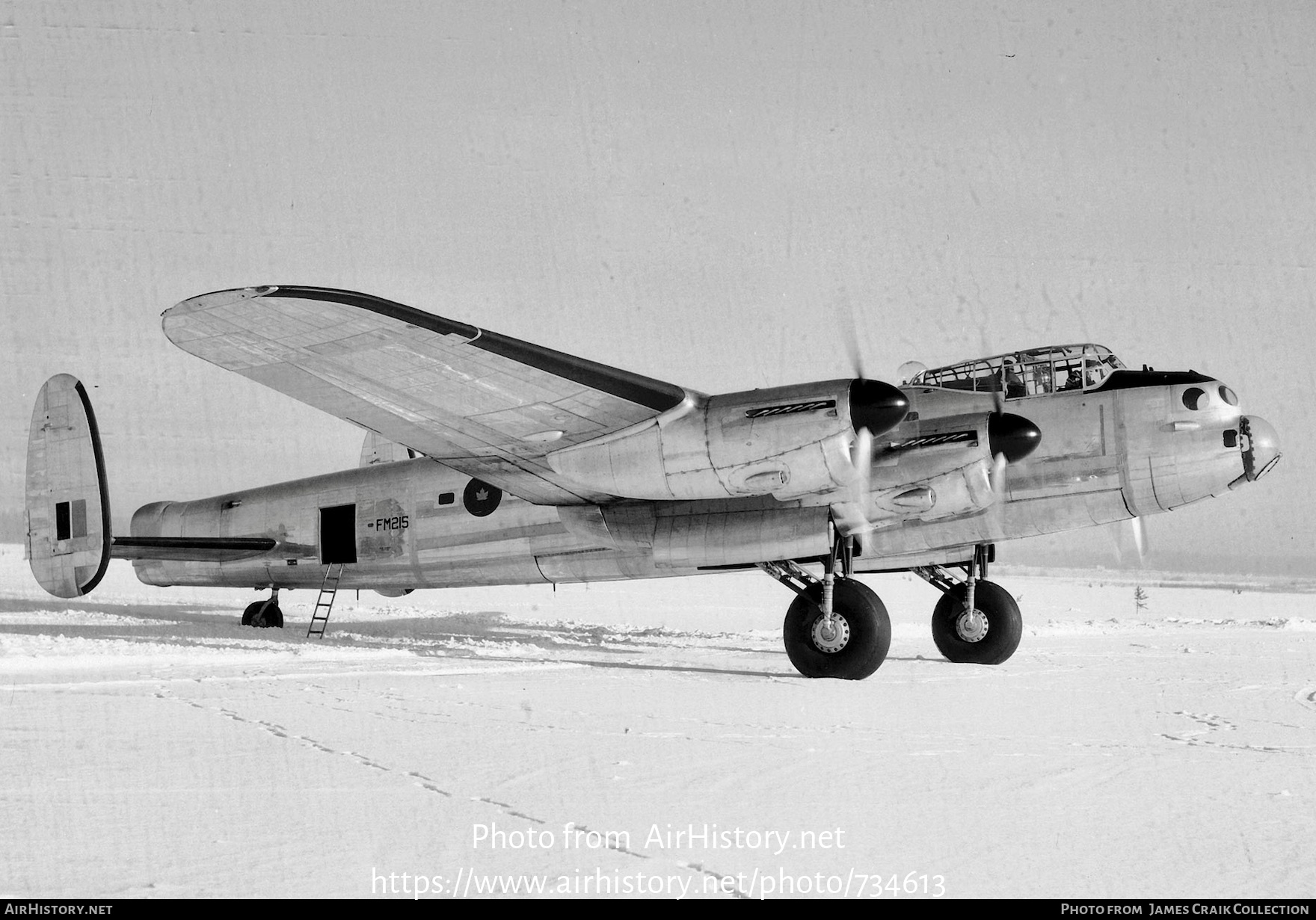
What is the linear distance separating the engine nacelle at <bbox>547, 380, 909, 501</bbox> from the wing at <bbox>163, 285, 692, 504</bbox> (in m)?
0.25

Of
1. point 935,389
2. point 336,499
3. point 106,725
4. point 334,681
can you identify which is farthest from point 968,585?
point 106,725

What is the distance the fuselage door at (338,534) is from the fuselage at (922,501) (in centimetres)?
42

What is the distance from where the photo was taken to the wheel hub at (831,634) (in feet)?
31.2

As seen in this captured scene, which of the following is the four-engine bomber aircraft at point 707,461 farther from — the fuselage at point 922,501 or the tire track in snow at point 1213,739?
the tire track in snow at point 1213,739

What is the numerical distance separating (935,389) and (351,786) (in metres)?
8.32

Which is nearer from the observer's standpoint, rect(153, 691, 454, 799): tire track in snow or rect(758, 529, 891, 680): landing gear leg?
rect(153, 691, 454, 799): tire track in snow

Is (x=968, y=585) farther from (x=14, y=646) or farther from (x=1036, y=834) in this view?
(x=14, y=646)

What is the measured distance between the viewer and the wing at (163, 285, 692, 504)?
310 inches

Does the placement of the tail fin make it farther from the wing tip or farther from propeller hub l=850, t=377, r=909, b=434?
propeller hub l=850, t=377, r=909, b=434

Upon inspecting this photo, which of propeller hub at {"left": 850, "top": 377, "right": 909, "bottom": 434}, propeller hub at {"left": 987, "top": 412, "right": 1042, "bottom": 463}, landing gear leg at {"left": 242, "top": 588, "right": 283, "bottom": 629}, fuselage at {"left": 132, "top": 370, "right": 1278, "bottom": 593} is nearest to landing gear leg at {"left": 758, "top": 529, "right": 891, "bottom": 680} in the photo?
fuselage at {"left": 132, "top": 370, "right": 1278, "bottom": 593}

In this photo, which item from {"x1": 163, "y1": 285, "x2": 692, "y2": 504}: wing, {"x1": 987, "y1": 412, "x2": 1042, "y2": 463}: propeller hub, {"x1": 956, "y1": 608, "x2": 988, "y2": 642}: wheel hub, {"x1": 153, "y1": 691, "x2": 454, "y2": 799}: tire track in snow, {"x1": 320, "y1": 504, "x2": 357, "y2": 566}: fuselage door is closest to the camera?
{"x1": 153, "y1": 691, "x2": 454, "y2": 799}: tire track in snow

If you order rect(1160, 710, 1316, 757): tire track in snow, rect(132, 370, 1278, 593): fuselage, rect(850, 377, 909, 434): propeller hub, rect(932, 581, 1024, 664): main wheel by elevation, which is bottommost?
→ rect(1160, 710, 1316, 757): tire track in snow

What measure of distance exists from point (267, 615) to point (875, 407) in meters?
10.3
